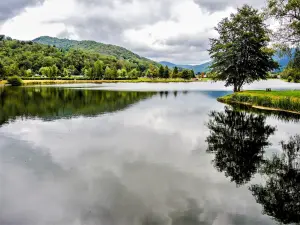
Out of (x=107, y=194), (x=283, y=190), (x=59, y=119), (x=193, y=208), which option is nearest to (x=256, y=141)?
(x=283, y=190)

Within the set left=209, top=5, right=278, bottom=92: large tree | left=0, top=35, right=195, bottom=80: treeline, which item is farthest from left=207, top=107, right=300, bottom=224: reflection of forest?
left=0, top=35, right=195, bottom=80: treeline

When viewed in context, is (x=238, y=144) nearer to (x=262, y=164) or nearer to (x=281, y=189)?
(x=262, y=164)

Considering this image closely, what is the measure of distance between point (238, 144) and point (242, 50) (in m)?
35.2

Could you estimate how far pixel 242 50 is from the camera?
163ft

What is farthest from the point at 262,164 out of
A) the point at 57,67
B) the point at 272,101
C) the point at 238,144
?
the point at 57,67

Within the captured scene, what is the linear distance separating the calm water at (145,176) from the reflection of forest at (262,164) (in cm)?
4

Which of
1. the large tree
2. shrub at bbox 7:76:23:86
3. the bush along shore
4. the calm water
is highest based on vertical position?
the large tree

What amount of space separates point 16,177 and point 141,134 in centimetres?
1113

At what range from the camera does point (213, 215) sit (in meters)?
9.55

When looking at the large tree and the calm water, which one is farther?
the large tree

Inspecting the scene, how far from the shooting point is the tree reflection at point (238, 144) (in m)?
14.2

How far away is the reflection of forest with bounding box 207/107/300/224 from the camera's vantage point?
10.3 m

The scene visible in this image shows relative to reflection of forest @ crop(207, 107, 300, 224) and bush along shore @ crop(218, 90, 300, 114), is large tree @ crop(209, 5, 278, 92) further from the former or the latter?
reflection of forest @ crop(207, 107, 300, 224)

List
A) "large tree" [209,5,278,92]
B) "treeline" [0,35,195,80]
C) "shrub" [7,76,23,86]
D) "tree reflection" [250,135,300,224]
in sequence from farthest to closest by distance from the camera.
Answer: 1. "treeline" [0,35,195,80]
2. "shrub" [7,76,23,86]
3. "large tree" [209,5,278,92]
4. "tree reflection" [250,135,300,224]
